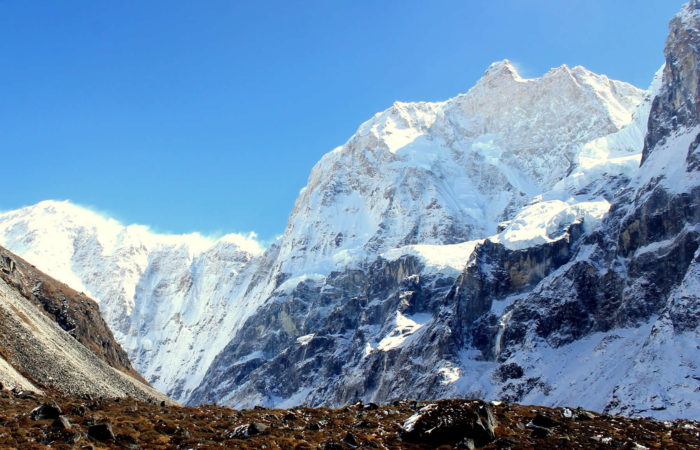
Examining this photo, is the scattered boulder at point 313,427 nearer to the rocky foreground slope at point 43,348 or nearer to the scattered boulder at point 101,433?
the scattered boulder at point 101,433

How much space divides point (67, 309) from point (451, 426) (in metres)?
139

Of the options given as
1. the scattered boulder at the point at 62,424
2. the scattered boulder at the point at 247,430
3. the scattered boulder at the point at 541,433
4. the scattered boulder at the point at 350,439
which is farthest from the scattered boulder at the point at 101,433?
the scattered boulder at the point at 541,433

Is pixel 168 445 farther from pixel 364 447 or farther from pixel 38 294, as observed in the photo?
pixel 38 294

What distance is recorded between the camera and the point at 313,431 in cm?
4219

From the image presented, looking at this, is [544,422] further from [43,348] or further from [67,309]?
[67,309]

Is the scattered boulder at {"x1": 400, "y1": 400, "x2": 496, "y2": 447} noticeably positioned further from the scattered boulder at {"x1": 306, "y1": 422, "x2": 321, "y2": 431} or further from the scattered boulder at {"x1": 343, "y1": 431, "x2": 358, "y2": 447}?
the scattered boulder at {"x1": 306, "y1": 422, "x2": 321, "y2": 431}

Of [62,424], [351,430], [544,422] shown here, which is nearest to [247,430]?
[351,430]

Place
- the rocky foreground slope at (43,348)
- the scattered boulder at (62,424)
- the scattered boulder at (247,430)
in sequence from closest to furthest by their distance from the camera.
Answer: the scattered boulder at (62,424), the scattered boulder at (247,430), the rocky foreground slope at (43,348)

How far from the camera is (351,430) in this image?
42.1 metres

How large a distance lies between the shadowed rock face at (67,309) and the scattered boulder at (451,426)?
10901 cm

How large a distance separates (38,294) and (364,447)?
130946 millimetres

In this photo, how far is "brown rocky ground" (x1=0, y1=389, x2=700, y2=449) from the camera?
3691 centimetres

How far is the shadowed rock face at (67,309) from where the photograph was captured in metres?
137

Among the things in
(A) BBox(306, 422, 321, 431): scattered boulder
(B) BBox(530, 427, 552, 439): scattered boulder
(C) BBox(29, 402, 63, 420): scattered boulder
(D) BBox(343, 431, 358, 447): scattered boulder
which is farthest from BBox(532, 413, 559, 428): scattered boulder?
(C) BBox(29, 402, 63, 420): scattered boulder
